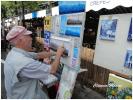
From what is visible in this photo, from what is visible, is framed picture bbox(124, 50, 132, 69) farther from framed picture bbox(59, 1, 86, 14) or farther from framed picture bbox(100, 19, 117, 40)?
framed picture bbox(59, 1, 86, 14)

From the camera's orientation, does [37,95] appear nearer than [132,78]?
No

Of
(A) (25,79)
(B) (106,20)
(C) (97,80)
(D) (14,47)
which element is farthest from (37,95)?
(C) (97,80)

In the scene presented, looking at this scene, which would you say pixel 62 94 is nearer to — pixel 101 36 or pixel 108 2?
pixel 101 36

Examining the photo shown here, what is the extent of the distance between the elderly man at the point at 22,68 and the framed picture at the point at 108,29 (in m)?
0.72

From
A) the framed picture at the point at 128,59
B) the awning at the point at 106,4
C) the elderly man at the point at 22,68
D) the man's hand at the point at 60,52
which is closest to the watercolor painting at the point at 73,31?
the man's hand at the point at 60,52

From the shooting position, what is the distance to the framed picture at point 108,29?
319 centimetres

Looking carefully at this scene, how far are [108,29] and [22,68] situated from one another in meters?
1.14

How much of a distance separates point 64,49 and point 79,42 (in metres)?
0.21

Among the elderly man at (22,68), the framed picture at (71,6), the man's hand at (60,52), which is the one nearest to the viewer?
the elderly man at (22,68)

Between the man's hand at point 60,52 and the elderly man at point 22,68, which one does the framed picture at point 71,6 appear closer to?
the man's hand at point 60,52

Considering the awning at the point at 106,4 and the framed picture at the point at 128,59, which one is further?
the awning at the point at 106,4

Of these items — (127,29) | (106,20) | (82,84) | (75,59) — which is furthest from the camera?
(82,84)

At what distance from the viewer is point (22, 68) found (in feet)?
9.29

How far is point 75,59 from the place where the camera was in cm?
352
